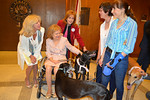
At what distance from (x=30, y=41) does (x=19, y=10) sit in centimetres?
362

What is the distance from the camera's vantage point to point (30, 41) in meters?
2.59

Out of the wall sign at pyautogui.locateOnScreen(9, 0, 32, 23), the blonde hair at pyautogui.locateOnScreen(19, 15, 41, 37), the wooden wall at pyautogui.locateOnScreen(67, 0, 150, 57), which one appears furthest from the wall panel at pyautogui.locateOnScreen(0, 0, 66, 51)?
the blonde hair at pyautogui.locateOnScreen(19, 15, 41, 37)

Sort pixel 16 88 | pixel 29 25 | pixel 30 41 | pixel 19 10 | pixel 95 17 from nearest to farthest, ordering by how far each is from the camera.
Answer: pixel 29 25 < pixel 30 41 < pixel 16 88 < pixel 95 17 < pixel 19 10

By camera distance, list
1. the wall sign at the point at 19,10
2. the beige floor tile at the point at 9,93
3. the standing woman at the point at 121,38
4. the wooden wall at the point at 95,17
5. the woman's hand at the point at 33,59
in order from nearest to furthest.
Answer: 1. the standing woman at the point at 121,38
2. the beige floor tile at the point at 9,93
3. the woman's hand at the point at 33,59
4. the wooden wall at the point at 95,17
5. the wall sign at the point at 19,10

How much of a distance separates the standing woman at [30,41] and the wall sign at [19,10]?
3385 millimetres

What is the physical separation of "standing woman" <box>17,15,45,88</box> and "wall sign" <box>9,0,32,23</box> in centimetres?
338

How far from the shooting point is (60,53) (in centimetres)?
259

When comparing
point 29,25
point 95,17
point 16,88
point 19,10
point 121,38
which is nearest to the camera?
point 121,38

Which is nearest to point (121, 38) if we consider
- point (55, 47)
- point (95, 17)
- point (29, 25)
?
point (55, 47)

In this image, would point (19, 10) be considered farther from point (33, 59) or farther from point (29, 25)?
point (33, 59)

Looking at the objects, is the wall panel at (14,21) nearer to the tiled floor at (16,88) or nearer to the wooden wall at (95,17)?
the wooden wall at (95,17)

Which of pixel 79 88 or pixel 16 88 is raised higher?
pixel 79 88

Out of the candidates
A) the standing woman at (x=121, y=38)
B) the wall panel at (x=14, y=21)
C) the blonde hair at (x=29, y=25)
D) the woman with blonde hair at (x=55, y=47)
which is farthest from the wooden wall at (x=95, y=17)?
the standing woman at (x=121, y=38)

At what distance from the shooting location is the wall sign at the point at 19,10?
542 centimetres
